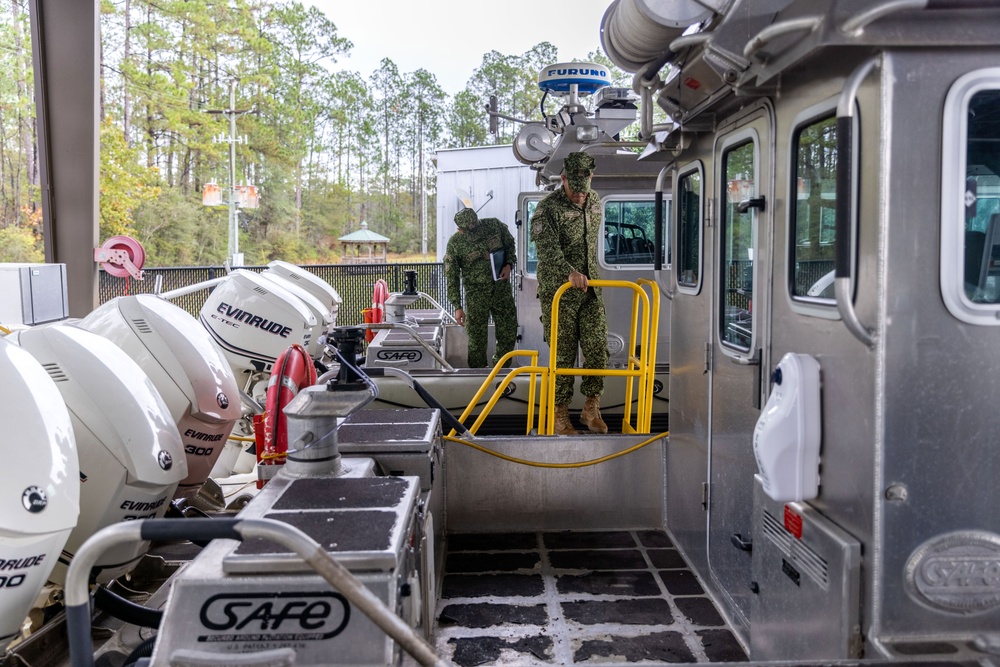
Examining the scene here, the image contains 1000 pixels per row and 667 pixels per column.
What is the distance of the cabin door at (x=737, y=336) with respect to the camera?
2.96 m

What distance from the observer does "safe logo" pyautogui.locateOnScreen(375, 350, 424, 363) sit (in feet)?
22.8

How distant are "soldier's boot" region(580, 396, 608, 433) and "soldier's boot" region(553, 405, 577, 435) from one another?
0.45 feet

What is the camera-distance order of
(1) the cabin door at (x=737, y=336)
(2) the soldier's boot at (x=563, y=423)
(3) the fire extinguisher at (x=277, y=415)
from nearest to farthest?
(1) the cabin door at (x=737, y=336) → (3) the fire extinguisher at (x=277, y=415) → (2) the soldier's boot at (x=563, y=423)

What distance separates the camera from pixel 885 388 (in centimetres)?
213

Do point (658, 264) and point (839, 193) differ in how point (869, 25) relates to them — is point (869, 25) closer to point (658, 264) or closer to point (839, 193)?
point (839, 193)

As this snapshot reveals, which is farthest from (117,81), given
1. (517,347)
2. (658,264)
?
(658,264)

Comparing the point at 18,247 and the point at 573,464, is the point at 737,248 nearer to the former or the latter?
the point at 573,464

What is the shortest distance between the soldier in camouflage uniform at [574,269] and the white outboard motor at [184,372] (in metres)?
2.06

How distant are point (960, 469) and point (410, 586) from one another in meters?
1.46

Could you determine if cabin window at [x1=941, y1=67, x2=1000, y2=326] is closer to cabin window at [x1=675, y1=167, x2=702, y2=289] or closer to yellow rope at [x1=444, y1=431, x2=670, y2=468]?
Answer: cabin window at [x1=675, y1=167, x2=702, y2=289]

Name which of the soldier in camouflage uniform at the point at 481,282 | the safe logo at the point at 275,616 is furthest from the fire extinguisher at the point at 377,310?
the safe logo at the point at 275,616

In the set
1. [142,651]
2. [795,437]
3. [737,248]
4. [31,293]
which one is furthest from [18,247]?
[795,437]

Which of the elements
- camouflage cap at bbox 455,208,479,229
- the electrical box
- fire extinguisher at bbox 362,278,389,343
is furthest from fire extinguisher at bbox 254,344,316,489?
fire extinguisher at bbox 362,278,389,343

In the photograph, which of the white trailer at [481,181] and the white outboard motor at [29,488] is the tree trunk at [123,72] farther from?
the white outboard motor at [29,488]
